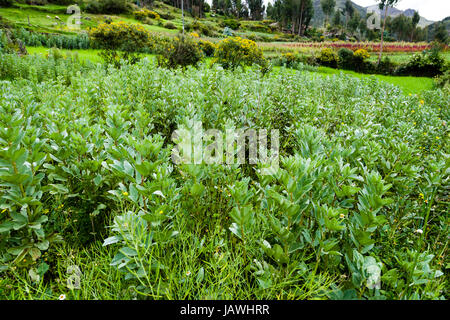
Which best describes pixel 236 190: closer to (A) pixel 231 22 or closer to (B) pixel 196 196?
(B) pixel 196 196

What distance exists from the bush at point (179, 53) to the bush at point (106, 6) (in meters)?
43.3

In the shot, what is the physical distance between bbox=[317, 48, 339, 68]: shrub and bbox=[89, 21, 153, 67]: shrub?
59.8ft

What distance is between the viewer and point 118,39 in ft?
44.8

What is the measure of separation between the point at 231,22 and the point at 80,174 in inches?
2655

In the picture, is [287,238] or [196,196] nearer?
[287,238]

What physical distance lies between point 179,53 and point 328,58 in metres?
18.5

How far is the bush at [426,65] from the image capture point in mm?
22125

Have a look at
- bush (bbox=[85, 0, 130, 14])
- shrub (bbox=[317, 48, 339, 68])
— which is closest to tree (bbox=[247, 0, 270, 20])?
bush (bbox=[85, 0, 130, 14])

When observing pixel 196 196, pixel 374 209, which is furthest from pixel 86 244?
pixel 374 209

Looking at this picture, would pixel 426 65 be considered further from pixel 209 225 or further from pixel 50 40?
pixel 50 40

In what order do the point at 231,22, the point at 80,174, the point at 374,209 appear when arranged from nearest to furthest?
the point at 374,209 < the point at 80,174 < the point at 231,22

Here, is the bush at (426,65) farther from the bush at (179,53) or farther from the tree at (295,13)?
the tree at (295,13)

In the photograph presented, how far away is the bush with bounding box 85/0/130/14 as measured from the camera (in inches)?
1780

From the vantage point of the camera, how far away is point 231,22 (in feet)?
197
